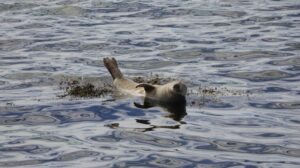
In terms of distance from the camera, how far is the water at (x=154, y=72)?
14.0 m

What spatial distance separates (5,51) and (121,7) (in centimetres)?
1203

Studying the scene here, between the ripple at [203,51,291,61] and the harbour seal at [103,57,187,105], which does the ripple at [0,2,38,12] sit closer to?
the ripple at [203,51,291,61]

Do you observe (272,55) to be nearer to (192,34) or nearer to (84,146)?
(192,34)

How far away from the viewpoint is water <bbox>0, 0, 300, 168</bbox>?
1402 cm

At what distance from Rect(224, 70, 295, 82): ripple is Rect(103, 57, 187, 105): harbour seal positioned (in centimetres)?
346

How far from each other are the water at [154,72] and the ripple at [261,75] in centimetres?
5

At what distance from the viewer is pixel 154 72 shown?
2222 cm

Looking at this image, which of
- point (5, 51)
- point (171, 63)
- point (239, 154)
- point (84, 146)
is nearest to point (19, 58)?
point (5, 51)

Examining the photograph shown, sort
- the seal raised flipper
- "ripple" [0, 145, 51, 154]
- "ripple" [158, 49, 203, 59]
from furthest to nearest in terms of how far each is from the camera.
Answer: "ripple" [158, 49, 203, 59] → the seal raised flipper → "ripple" [0, 145, 51, 154]

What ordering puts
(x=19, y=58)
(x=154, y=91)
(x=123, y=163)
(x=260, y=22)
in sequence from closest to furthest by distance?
(x=123, y=163), (x=154, y=91), (x=19, y=58), (x=260, y=22)

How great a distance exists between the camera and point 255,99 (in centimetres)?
1822

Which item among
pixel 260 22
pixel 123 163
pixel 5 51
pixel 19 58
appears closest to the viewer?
pixel 123 163

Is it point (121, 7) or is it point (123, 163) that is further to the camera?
point (121, 7)

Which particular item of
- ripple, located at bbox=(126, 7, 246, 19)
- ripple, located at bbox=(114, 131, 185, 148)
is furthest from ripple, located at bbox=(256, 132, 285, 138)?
ripple, located at bbox=(126, 7, 246, 19)
